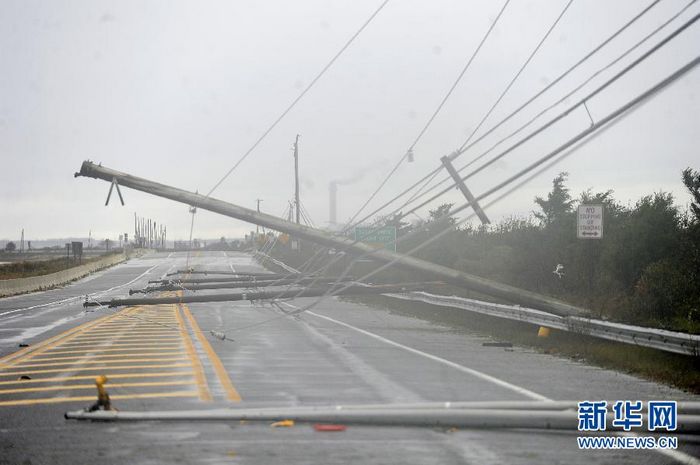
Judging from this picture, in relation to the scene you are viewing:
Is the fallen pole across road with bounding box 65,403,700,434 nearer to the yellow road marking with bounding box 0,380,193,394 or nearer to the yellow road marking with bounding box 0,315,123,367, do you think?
the yellow road marking with bounding box 0,380,193,394

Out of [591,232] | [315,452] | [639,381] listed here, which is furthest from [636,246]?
[315,452]

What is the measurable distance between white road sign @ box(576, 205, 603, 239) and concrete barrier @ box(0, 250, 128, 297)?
1539 inches

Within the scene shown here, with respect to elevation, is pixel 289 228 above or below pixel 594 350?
above

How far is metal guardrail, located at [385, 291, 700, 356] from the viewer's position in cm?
1340

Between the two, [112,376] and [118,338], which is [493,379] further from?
[118,338]

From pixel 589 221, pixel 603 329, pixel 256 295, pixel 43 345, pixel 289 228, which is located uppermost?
pixel 589 221

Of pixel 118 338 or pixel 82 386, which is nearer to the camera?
pixel 82 386

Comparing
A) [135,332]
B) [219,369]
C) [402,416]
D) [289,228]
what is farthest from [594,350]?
[135,332]

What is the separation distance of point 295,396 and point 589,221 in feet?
40.6

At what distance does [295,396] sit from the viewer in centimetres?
1097

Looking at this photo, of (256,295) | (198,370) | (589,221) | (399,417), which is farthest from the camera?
(256,295)

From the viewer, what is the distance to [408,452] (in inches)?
301

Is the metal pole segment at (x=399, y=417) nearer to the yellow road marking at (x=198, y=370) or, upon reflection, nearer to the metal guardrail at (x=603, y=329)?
the yellow road marking at (x=198, y=370)

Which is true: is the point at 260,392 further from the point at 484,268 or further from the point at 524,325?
the point at 484,268
